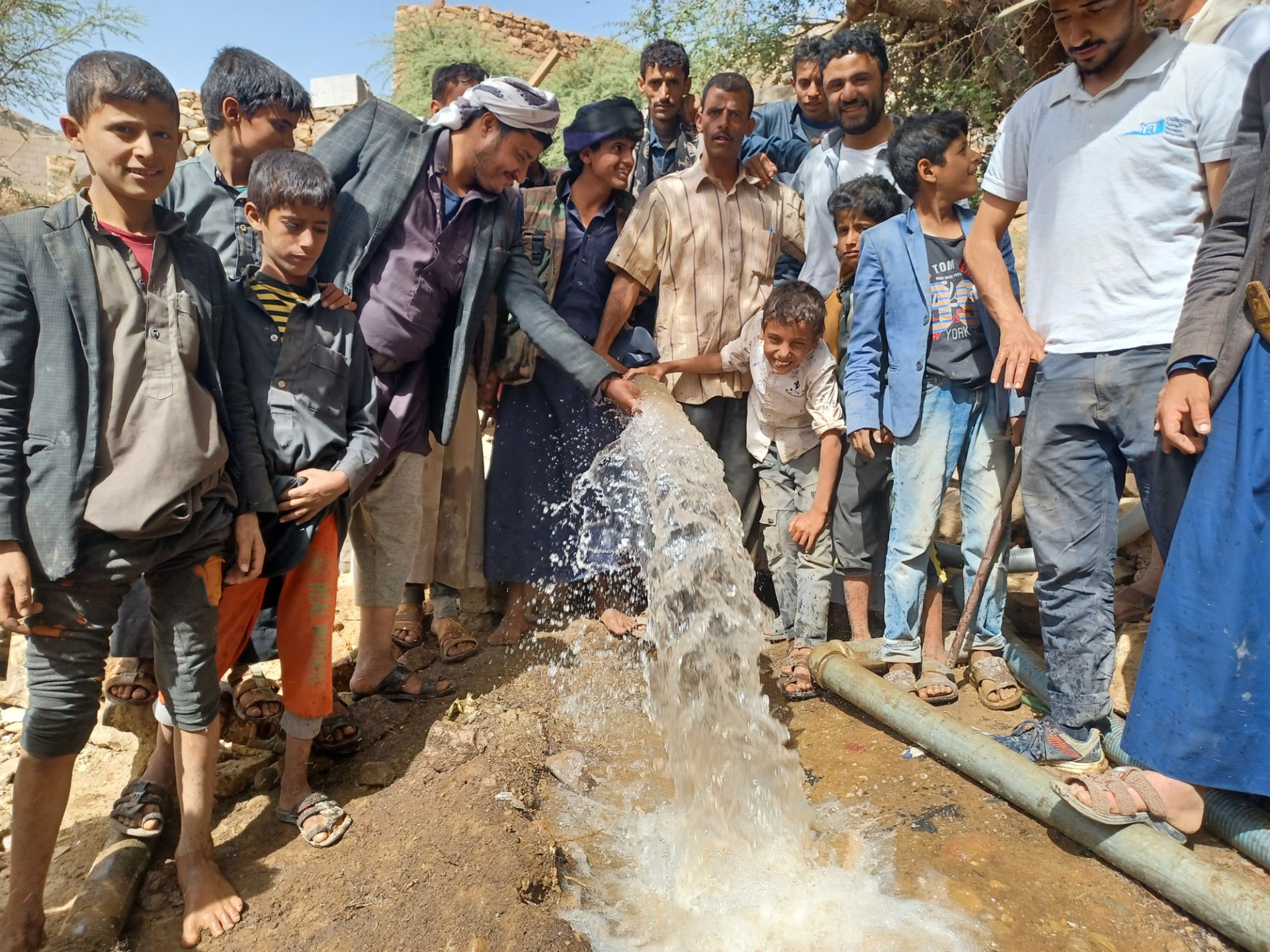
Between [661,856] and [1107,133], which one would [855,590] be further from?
[1107,133]

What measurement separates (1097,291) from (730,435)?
5.63ft

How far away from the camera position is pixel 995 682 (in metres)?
3.43

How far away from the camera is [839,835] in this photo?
2.79m

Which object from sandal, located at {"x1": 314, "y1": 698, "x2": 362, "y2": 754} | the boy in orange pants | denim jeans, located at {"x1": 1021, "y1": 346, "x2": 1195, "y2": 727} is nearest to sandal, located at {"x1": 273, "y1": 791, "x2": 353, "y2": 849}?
the boy in orange pants

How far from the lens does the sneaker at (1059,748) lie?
279 centimetres

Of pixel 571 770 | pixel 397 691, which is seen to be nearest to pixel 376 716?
pixel 397 691

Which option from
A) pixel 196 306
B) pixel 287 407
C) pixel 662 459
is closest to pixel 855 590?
pixel 662 459

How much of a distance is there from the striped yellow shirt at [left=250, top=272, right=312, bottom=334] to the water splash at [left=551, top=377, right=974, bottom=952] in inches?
53.3

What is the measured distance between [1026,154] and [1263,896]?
7.43 feet

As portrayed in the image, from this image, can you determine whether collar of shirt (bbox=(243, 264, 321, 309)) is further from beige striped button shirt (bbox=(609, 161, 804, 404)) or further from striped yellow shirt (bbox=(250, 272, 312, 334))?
beige striped button shirt (bbox=(609, 161, 804, 404))

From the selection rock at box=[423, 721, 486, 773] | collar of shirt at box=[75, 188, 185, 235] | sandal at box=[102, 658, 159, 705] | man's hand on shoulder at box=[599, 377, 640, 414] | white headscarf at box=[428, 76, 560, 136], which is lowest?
rock at box=[423, 721, 486, 773]

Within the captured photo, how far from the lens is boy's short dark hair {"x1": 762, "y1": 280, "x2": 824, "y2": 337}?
3.52 meters

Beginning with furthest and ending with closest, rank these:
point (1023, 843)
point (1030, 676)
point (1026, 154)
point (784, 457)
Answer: point (784, 457) < point (1030, 676) < point (1026, 154) < point (1023, 843)

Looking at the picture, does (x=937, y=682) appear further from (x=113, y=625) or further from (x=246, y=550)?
(x=113, y=625)
